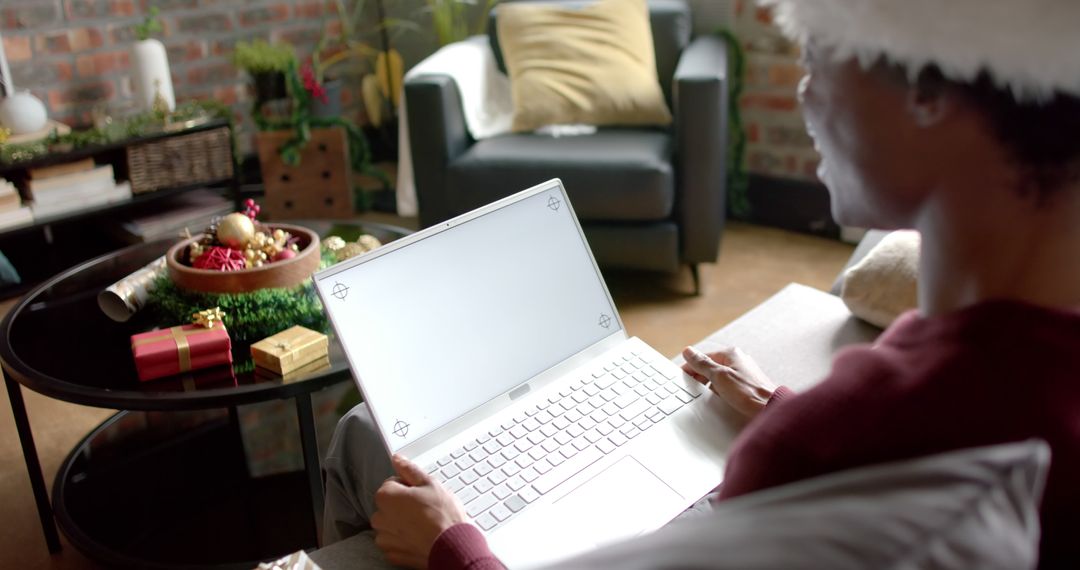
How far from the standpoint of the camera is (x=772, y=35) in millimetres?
3076

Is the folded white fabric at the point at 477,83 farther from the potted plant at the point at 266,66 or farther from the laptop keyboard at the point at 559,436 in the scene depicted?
the laptop keyboard at the point at 559,436

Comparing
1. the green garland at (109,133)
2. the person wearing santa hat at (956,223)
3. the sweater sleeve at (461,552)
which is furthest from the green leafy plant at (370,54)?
the person wearing santa hat at (956,223)

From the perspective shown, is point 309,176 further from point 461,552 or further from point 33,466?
point 461,552

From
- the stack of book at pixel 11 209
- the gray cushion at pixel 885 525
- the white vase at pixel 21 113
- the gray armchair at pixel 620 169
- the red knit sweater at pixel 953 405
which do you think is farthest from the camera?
the white vase at pixel 21 113

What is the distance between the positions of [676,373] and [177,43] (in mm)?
2852

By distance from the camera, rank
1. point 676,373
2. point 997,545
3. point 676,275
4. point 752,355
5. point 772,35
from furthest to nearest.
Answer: point 772,35 < point 676,275 < point 752,355 < point 676,373 < point 997,545

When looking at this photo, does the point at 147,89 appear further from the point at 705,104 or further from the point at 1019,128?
the point at 1019,128

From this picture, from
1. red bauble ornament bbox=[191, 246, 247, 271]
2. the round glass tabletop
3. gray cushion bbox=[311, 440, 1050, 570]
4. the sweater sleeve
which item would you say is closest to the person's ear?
gray cushion bbox=[311, 440, 1050, 570]

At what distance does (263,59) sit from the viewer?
3.19 meters

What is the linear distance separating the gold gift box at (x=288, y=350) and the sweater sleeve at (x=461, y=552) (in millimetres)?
671

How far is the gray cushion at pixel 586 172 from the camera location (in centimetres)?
251

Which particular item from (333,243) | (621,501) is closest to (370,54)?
(333,243)

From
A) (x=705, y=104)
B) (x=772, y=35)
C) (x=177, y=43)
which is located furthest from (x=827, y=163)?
(x=177, y=43)

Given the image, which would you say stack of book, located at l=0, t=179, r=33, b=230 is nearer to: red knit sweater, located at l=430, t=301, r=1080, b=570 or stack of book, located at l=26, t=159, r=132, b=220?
stack of book, located at l=26, t=159, r=132, b=220
